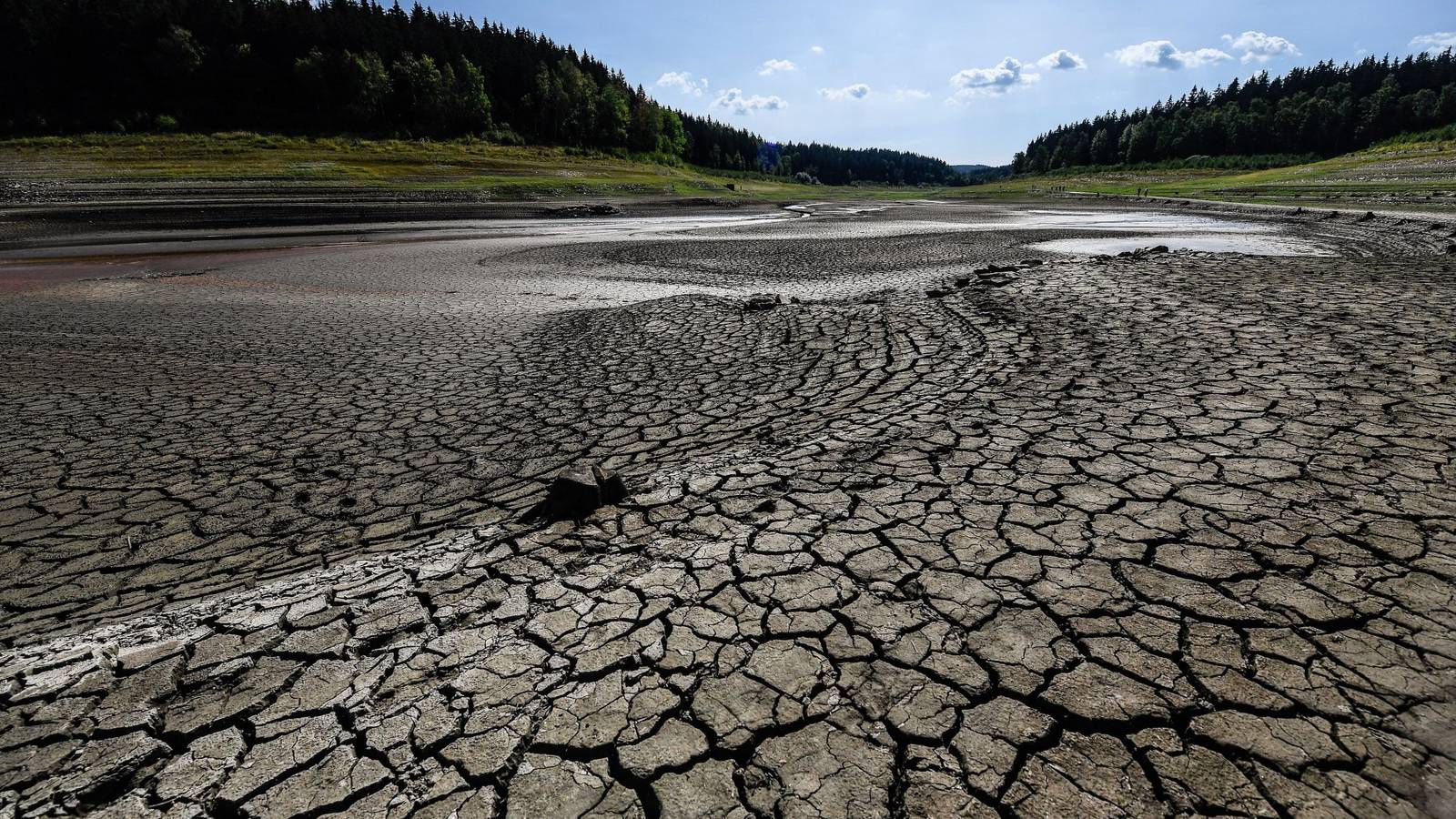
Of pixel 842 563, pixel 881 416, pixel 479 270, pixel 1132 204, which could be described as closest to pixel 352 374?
pixel 881 416

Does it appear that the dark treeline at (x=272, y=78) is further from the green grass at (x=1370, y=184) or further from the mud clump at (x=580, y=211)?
the green grass at (x=1370, y=184)

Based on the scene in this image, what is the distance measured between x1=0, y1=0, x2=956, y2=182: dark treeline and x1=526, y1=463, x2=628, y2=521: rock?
7711cm

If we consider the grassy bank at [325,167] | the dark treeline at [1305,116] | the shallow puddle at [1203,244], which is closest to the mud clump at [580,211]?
the grassy bank at [325,167]

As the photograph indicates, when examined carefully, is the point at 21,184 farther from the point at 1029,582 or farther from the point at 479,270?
the point at 1029,582

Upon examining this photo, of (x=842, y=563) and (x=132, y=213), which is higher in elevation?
(x=132, y=213)

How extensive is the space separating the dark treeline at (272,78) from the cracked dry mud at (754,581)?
75.2 meters

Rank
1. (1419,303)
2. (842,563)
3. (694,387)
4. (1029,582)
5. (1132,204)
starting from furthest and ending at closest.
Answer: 1. (1132,204)
2. (1419,303)
3. (694,387)
4. (842,563)
5. (1029,582)

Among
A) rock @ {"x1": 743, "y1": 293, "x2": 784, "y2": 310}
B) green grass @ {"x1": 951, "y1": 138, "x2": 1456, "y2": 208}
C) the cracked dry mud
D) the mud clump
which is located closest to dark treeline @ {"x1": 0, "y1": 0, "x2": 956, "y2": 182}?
the mud clump

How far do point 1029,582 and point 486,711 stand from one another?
7.91ft

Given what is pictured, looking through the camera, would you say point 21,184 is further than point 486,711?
Yes

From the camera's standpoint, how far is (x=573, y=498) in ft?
12.3

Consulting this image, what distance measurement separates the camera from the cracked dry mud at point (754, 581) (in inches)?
80.6

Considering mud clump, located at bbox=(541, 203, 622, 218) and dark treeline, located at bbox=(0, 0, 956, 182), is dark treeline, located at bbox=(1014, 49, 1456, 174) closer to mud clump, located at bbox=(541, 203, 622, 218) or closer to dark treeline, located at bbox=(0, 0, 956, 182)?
dark treeline, located at bbox=(0, 0, 956, 182)

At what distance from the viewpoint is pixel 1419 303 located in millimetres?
7988
